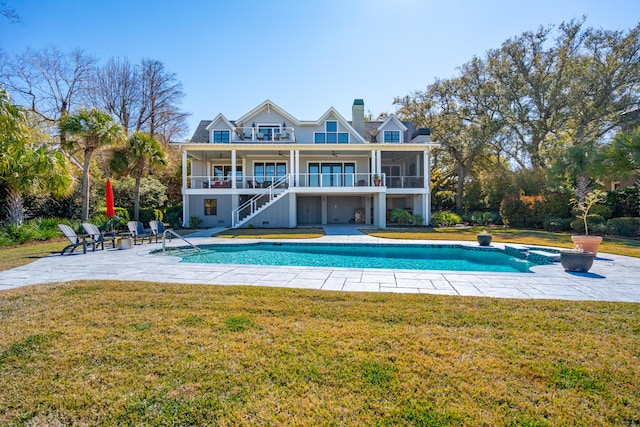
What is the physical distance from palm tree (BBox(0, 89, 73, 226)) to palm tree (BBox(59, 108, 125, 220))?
94 centimetres

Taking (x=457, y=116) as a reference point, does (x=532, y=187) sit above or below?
below

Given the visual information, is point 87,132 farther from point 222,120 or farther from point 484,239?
point 484,239

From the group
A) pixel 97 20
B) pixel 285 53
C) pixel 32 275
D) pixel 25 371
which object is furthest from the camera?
pixel 285 53

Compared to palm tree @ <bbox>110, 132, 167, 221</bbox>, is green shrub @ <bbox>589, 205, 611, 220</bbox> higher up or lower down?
lower down

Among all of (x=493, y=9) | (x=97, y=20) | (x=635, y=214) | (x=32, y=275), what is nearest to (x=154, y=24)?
(x=97, y=20)

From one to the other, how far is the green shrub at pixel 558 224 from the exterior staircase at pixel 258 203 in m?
15.6

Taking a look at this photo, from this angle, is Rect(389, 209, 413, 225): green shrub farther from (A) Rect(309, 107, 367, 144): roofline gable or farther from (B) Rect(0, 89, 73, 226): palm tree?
(B) Rect(0, 89, 73, 226): palm tree

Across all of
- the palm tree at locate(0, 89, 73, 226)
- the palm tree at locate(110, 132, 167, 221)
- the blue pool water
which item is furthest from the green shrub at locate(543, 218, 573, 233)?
the palm tree at locate(0, 89, 73, 226)

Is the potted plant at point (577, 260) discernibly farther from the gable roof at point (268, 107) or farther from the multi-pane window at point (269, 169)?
the multi-pane window at point (269, 169)

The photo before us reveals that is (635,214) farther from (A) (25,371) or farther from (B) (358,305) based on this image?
(A) (25,371)

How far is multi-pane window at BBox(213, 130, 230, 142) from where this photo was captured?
21.8 m

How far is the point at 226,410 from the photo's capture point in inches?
93.0

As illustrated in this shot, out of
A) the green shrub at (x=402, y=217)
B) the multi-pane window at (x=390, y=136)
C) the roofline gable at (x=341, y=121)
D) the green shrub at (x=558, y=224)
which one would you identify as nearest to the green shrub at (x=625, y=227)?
the green shrub at (x=558, y=224)

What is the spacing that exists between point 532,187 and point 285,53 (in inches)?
712
